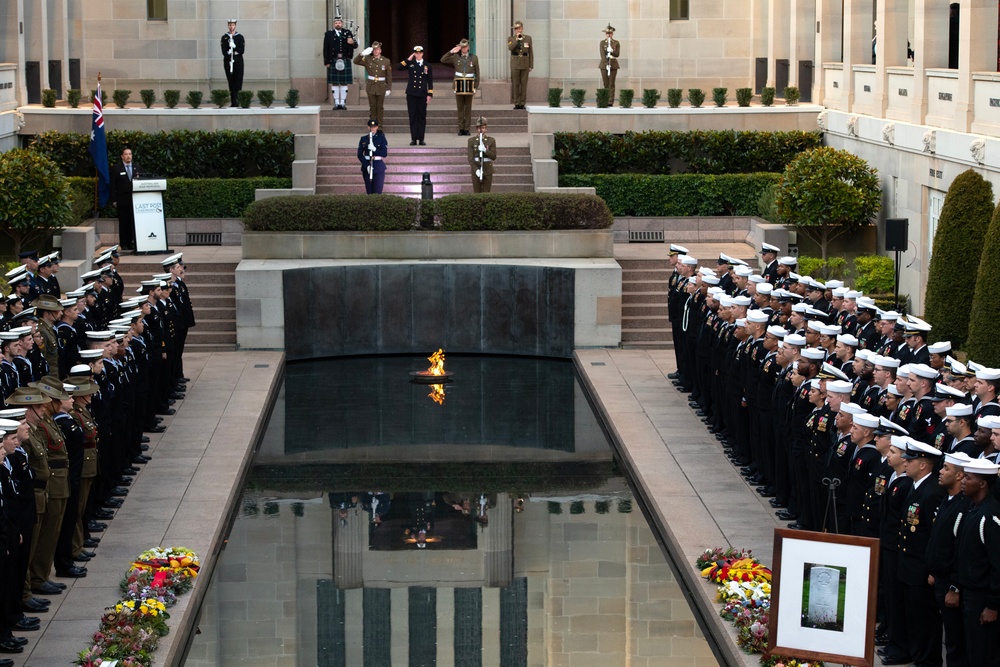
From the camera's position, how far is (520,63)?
35.6 metres

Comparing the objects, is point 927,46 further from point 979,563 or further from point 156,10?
point 156,10

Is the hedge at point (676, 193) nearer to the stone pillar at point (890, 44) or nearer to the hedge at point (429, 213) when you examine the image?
the stone pillar at point (890, 44)

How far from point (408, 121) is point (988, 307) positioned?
17.9m

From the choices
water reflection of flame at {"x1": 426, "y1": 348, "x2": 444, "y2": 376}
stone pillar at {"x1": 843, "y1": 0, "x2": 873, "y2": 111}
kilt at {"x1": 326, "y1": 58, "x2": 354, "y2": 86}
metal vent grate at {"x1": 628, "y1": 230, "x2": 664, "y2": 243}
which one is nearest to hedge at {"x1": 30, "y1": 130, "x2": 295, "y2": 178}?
kilt at {"x1": 326, "y1": 58, "x2": 354, "y2": 86}

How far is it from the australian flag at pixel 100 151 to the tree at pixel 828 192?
1233 centimetres

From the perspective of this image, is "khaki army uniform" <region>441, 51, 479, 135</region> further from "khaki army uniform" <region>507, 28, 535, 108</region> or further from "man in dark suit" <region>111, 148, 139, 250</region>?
"man in dark suit" <region>111, 148, 139, 250</region>

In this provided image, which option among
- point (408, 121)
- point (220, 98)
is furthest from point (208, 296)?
point (408, 121)

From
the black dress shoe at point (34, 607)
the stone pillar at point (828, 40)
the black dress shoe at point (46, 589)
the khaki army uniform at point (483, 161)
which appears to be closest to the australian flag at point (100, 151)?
the khaki army uniform at point (483, 161)

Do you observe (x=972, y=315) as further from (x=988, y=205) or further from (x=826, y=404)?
(x=826, y=404)

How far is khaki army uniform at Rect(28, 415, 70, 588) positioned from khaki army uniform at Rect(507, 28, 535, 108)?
2319 cm

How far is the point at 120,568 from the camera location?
14.5m

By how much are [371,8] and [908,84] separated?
1981cm

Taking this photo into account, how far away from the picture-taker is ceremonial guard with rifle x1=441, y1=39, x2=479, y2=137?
1299 inches

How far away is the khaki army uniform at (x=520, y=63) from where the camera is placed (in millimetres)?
35656
